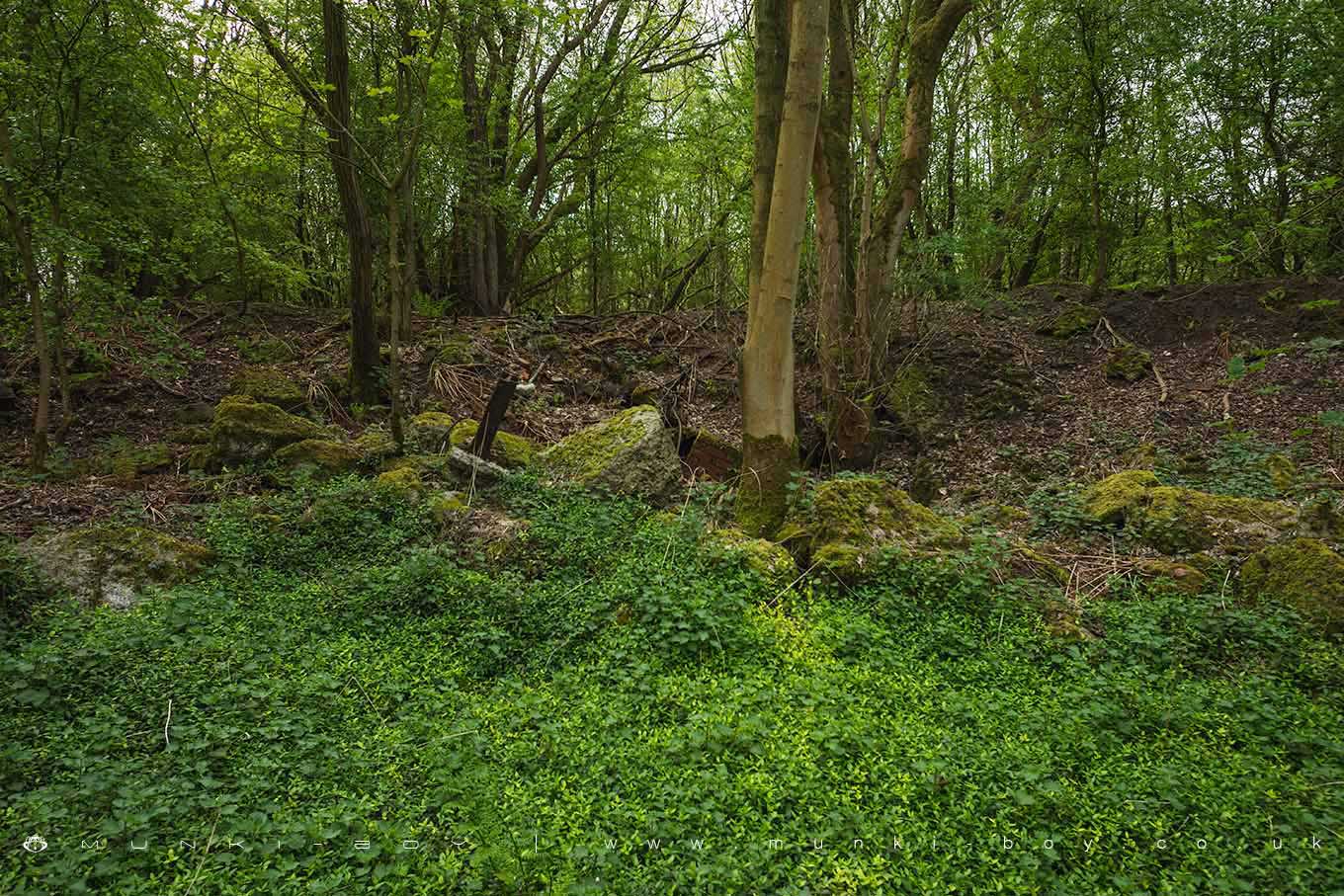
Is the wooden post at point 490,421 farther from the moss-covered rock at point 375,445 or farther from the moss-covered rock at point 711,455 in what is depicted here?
the moss-covered rock at point 711,455

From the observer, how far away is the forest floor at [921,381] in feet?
23.1

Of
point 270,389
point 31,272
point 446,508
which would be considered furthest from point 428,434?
point 31,272

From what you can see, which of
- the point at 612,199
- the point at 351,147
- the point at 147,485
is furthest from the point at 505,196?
the point at 147,485

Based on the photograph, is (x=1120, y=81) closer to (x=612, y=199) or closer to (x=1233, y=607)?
(x=1233, y=607)

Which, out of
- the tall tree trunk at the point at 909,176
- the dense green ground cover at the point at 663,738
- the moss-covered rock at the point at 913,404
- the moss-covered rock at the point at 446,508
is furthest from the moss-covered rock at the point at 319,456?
the moss-covered rock at the point at 913,404

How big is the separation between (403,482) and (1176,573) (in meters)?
6.09

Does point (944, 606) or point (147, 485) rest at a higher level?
point (147, 485)

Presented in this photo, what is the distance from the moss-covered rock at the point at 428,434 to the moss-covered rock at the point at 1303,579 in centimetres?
688

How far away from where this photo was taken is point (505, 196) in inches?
421

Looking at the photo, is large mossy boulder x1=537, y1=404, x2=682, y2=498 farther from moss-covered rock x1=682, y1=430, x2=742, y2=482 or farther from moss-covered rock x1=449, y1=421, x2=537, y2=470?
moss-covered rock x1=682, y1=430, x2=742, y2=482

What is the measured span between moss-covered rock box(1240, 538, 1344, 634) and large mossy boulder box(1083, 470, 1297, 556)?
0.46 m

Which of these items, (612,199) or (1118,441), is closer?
(1118,441)

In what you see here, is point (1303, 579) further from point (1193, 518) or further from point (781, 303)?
point (781, 303)

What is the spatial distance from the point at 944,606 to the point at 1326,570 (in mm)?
2208
